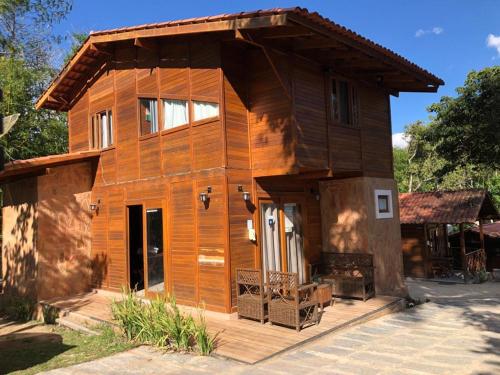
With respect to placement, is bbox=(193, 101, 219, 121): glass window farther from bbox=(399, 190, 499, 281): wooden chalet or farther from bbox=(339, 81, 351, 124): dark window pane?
bbox=(399, 190, 499, 281): wooden chalet

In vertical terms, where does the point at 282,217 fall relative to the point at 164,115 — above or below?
below

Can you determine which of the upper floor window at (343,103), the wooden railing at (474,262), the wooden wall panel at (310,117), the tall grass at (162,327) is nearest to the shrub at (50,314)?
the tall grass at (162,327)

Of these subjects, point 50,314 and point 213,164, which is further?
point 50,314

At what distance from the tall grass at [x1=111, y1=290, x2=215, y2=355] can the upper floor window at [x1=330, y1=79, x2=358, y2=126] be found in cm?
545

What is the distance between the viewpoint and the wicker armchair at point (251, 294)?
766 cm

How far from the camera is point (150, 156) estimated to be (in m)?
10.0

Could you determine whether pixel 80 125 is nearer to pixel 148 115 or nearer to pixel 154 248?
pixel 148 115

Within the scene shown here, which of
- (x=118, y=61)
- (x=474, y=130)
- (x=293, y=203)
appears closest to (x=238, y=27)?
(x=293, y=203)

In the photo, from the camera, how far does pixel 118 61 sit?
11039mm

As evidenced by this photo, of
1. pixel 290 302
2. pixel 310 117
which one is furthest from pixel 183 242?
pixel 310 117

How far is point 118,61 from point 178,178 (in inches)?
159

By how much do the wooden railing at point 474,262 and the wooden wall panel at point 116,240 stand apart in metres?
Answer: 13.7

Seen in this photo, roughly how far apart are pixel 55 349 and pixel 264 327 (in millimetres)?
3824

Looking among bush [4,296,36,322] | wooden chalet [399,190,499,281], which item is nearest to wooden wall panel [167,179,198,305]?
bush [4,296,36,322]
